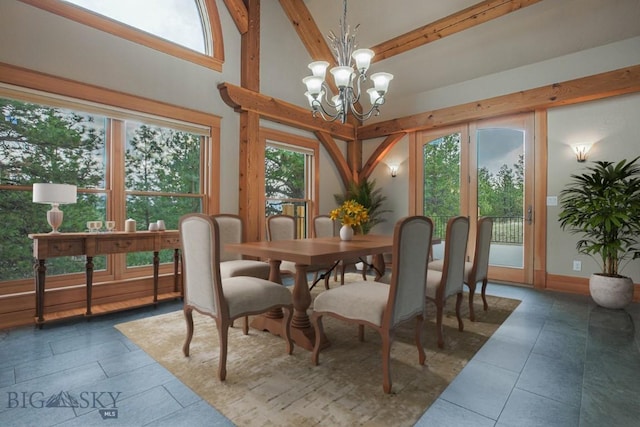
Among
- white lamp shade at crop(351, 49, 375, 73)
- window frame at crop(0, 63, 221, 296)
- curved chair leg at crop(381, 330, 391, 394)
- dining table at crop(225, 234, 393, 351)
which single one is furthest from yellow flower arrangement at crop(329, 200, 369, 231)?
window frame at crop(0, 63, 221, 296)

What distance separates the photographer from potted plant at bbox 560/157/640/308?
325cm

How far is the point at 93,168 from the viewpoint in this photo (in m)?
3.24

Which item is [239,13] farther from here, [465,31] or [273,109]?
[465,31]

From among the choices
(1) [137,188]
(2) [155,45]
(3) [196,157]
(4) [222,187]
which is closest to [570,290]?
(4) [222,187]

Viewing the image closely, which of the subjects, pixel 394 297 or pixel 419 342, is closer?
pixel 394 297

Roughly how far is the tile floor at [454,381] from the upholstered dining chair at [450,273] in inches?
16.0

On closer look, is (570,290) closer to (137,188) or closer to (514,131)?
(514,131)

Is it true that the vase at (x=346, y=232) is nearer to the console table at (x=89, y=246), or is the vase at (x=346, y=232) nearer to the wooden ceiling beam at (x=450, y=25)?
the console table at (x=89, y=246)

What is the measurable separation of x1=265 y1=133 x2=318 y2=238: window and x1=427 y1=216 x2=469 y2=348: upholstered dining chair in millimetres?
2992

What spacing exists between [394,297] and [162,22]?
396 cm

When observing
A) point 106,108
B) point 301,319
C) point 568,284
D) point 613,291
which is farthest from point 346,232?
point 568,284

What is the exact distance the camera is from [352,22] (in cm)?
485

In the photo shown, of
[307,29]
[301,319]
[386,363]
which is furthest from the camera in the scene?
[307,29]

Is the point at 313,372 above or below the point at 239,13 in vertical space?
below
